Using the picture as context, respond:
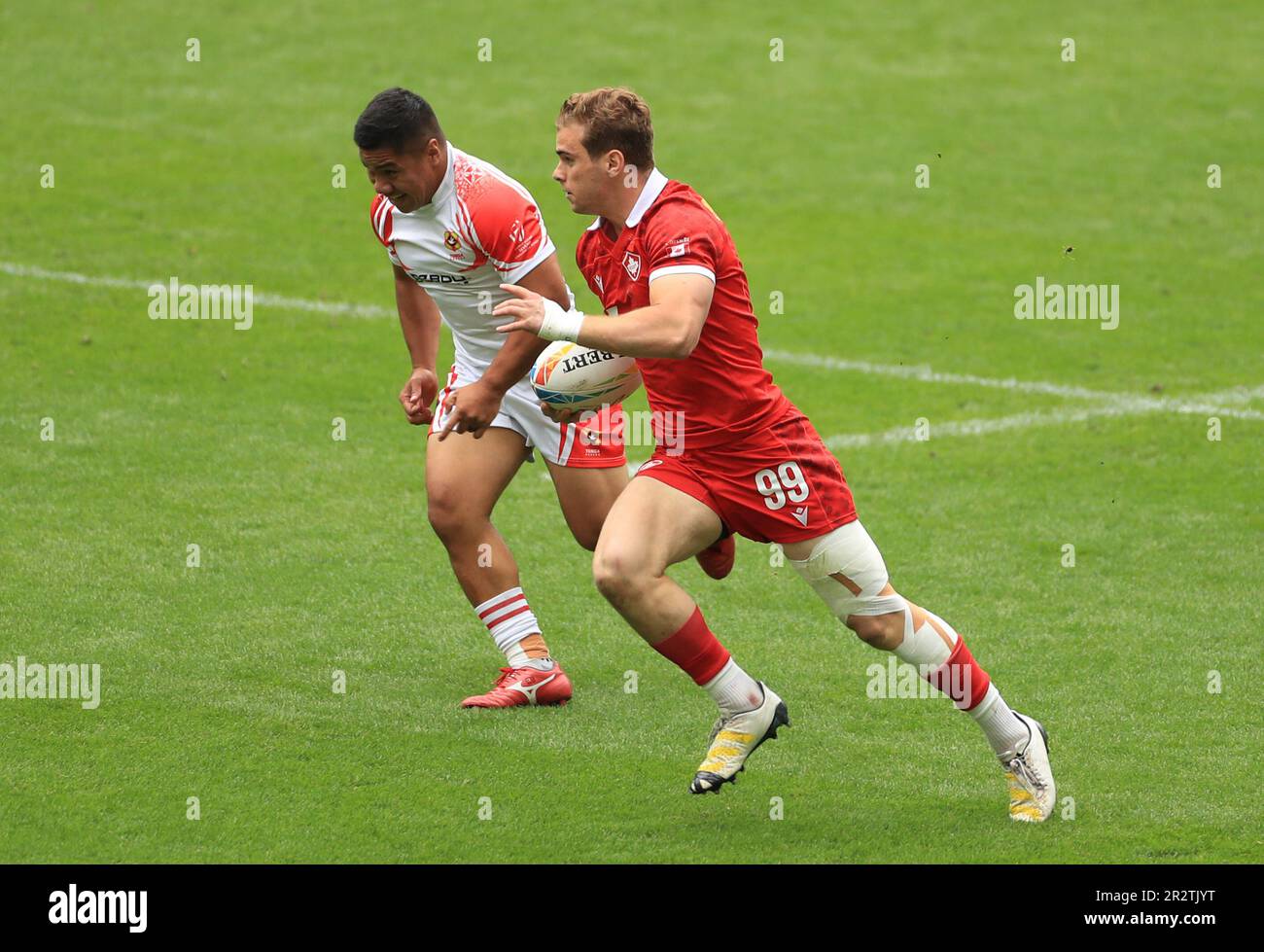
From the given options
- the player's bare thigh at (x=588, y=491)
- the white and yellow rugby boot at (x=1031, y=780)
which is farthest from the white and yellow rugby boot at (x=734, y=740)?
the player's bare thigh at (x=588, y=491)

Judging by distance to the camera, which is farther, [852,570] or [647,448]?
[647,448]

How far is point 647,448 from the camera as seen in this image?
1043cm

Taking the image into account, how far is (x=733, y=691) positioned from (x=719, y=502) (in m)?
0.65

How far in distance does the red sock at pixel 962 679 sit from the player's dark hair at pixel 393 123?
283 centimetres

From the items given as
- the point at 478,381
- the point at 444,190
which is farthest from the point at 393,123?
the point at 478,381

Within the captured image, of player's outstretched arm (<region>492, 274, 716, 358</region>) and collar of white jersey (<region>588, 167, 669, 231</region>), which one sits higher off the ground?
collar of white jersey (<region>588, 167, 669, 231</region>)

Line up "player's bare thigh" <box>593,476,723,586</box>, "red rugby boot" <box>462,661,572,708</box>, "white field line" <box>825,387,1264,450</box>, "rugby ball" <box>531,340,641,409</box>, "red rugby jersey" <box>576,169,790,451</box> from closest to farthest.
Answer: "player's bare thigh" <box>593,476,723,586</box> → "red rugby jersey" <box>576,169,790,451</box> → "rugby ball" <box>531,340,641,409</box> → "red rugby boot" <box>462,661,572,708</box> → "white field line" <box>825,387,1264,450</box>

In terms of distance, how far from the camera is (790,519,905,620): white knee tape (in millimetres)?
5543

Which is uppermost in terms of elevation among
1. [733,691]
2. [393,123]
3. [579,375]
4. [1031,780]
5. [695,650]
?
[393,123]

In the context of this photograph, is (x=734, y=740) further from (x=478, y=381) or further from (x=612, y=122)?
(x=612, y=122)

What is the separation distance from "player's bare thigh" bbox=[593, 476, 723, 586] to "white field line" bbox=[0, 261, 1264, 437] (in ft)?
16.2

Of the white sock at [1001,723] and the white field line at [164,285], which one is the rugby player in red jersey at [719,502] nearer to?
the white sock at [1001,723]

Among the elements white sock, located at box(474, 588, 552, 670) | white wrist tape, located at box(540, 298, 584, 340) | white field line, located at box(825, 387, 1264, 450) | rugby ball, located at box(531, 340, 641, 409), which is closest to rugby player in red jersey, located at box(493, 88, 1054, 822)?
rugby ball, located at box(531, 340, 641, 409)

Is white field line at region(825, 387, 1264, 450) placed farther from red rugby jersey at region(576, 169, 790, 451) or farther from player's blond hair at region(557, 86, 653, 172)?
player's blond hair at region(557, 86, 653, 172)
